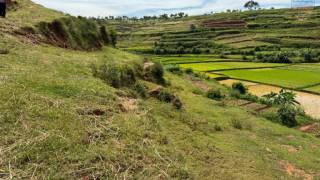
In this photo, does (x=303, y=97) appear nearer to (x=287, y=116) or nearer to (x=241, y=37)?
(x=287, y=116)

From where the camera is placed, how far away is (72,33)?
68.7 feet

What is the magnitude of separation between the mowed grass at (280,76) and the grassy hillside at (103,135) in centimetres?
2171

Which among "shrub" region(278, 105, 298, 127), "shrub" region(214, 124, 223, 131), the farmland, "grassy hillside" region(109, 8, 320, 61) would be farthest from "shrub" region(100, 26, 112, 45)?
"grassy hillside" region(109, 8, 320, 61)

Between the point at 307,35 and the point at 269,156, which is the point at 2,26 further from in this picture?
the point at 307,35

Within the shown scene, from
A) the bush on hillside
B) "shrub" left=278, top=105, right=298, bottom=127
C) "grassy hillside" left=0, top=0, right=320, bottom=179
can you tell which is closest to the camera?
"grassy hillside" left=0, top=0, right=320, bottom=179

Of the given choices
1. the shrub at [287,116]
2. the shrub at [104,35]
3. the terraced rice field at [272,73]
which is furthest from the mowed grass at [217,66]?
the shrub at [287,116]

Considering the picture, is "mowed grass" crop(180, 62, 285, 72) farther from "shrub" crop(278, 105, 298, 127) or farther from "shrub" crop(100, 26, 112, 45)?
"shrub" crop(278, 105, 298, 127)

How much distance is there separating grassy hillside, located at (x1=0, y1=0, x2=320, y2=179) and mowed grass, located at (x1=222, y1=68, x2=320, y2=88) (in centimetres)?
2171

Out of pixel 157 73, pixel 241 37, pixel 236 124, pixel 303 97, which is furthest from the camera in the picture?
pixel 241 37

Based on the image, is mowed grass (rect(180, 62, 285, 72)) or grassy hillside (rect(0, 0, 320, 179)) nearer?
grassy hillside (rect(0, 0, 320, 179))

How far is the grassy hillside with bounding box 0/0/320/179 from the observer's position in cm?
702

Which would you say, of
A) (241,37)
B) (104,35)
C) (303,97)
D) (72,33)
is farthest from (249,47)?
(72,33)

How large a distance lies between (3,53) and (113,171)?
23.2 ft

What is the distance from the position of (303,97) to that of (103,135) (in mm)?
27867
